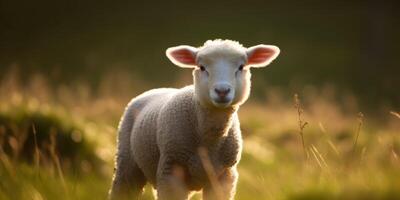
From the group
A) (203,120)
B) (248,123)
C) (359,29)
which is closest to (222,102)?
(203,120)

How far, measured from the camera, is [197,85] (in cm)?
556

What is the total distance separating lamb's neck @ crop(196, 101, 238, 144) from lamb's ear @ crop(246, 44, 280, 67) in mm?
442

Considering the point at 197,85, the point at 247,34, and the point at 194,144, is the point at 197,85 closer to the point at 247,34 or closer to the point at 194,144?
the point at 194,144

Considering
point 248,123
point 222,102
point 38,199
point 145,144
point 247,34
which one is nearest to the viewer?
Result: point 38,199

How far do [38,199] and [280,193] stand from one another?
1.32 meters

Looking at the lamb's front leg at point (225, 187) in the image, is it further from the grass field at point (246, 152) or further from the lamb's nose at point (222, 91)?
the lamb's nose at point (222, 91)

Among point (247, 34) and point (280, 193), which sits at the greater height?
point (280, 193)

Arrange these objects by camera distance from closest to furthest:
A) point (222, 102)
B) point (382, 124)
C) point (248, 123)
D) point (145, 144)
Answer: point (222, 102) → point (145, 144) → point (248, 123) → point (382, 124)

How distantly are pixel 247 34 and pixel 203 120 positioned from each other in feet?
83.6

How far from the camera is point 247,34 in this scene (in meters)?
30.8

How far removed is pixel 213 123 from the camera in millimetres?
5500

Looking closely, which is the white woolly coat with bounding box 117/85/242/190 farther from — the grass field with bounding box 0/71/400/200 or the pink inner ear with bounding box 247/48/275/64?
the pink inner ear with bounding box 247/48/275/64

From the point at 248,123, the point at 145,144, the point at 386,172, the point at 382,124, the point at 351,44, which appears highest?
the point at 386,172

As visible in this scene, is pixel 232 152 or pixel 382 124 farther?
pixel 382 124
